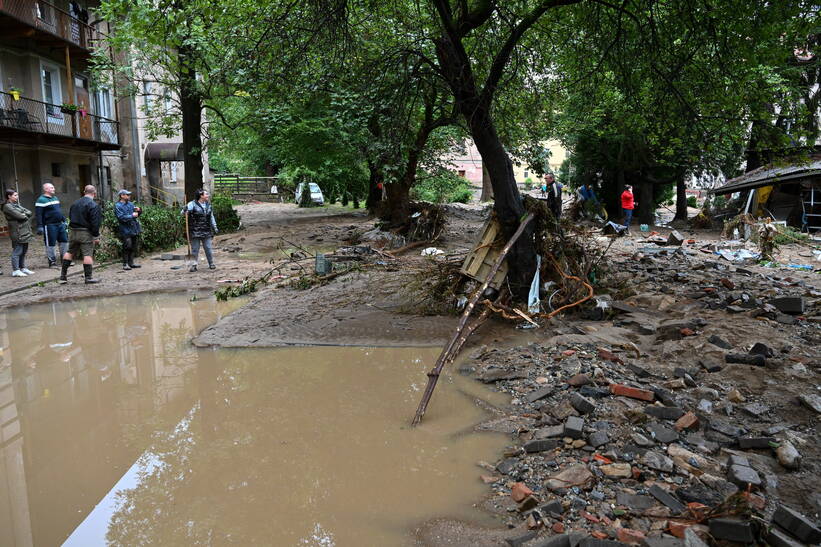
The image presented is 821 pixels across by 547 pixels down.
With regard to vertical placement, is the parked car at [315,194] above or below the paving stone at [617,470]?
above

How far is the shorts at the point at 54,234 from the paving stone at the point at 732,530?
12983mm

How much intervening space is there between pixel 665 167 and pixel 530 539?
22.0m

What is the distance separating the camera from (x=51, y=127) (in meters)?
20.5

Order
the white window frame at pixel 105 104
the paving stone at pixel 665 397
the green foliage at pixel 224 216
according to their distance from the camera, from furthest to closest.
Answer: the white window frame at pixel 105 104 → the green foliage at pixel 224 216 → the paving stone at pixel 665 397

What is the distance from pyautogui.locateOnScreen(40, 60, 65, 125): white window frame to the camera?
20.8 m

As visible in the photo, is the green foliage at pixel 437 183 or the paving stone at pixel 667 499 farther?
the green foliage at pixel 437 183

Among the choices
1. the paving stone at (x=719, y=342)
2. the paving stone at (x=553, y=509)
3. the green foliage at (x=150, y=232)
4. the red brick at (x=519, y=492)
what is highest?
the green foliage at (x=150, y=232)

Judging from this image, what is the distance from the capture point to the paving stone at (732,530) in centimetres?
292

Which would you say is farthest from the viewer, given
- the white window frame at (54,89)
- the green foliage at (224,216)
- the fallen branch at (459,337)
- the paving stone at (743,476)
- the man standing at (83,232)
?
the white window frame at (54,89)

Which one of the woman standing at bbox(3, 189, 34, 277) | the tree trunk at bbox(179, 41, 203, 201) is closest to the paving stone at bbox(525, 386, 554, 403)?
the woman standing at bbox(3, 189, 34, 277)

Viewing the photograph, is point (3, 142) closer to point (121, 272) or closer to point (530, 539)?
point (121, 272)

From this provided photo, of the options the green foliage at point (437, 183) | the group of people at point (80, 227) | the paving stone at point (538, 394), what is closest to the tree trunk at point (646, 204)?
the green foliage at point (437, 183)

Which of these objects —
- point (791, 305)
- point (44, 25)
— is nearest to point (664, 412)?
point (791, 305)

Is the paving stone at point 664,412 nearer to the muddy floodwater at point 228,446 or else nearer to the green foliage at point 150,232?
the muddy floodwater at point 228,446
